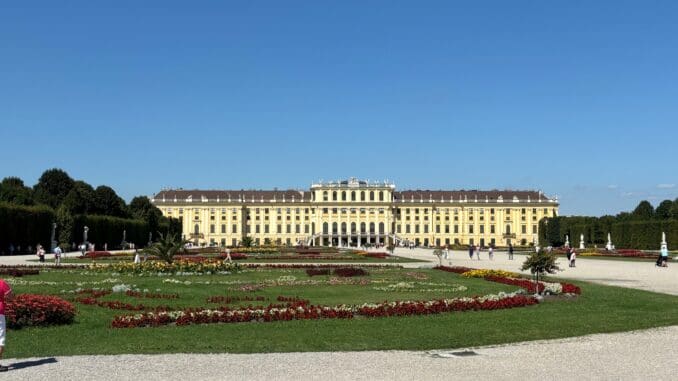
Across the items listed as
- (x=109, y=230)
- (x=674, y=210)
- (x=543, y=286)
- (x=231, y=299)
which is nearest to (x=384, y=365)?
(x=231, y=299)

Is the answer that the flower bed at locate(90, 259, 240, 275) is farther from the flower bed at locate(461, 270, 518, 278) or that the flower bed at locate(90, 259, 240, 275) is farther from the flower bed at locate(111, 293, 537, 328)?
the flower bed at locate(111, 293, 537, 328)

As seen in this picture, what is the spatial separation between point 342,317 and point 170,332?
2.62 meters

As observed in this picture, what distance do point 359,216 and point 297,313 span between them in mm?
108225

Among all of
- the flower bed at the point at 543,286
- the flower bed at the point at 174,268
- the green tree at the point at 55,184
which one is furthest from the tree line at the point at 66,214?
the flower bed at the point at 543,286

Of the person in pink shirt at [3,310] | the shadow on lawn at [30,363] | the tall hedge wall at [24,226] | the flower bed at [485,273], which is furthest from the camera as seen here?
the tall hedge wall at [24,226]

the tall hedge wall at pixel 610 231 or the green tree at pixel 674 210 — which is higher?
the green tree at pixel 674 210

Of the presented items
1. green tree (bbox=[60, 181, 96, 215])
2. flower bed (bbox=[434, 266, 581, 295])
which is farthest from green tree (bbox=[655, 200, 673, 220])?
flower bed (bbox=[434, 266, 581, 295])

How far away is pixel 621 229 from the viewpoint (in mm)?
61219

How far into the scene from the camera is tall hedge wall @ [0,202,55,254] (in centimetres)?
4519

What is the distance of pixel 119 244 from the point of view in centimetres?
6556

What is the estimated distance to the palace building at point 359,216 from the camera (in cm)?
11900

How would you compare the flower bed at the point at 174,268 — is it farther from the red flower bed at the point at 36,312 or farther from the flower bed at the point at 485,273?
the red flower bed at the point at 36,312

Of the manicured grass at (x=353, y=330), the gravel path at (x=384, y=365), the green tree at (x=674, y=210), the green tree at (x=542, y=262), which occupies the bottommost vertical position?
the gravel path at (x=384, y=365)

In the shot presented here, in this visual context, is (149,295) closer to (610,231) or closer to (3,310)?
(3,310)
